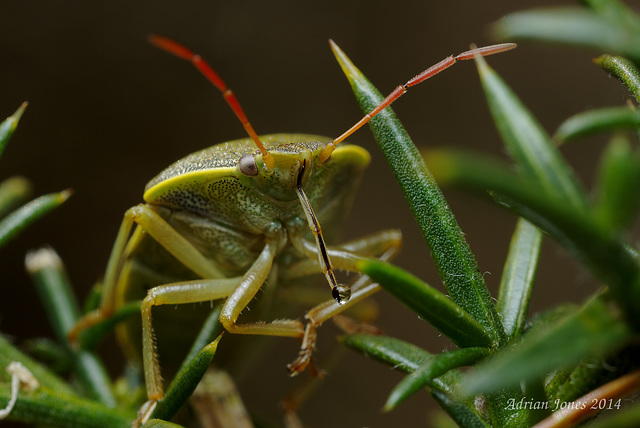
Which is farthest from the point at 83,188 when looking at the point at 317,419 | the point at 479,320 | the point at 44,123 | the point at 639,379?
the point at 639,379

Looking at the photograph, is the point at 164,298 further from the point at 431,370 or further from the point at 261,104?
the point at 261,104

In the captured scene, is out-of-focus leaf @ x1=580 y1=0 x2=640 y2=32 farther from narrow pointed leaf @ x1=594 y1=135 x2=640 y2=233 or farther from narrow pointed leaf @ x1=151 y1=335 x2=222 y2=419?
narrow pointed leaf @ x1=151 y1=335 x2=222 y2=419

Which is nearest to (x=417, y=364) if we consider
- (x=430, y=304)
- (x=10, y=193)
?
(x=430, y=304)

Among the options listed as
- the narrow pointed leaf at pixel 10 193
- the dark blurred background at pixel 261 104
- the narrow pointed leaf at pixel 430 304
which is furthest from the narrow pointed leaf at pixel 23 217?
the dark blurred background at pixel 261 104

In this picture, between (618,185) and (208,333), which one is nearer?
(618,185)

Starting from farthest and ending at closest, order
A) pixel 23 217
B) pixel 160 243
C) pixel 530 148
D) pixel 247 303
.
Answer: pixel 160 243
pixel 247 303
pixel 23 217
pixel 530 148
